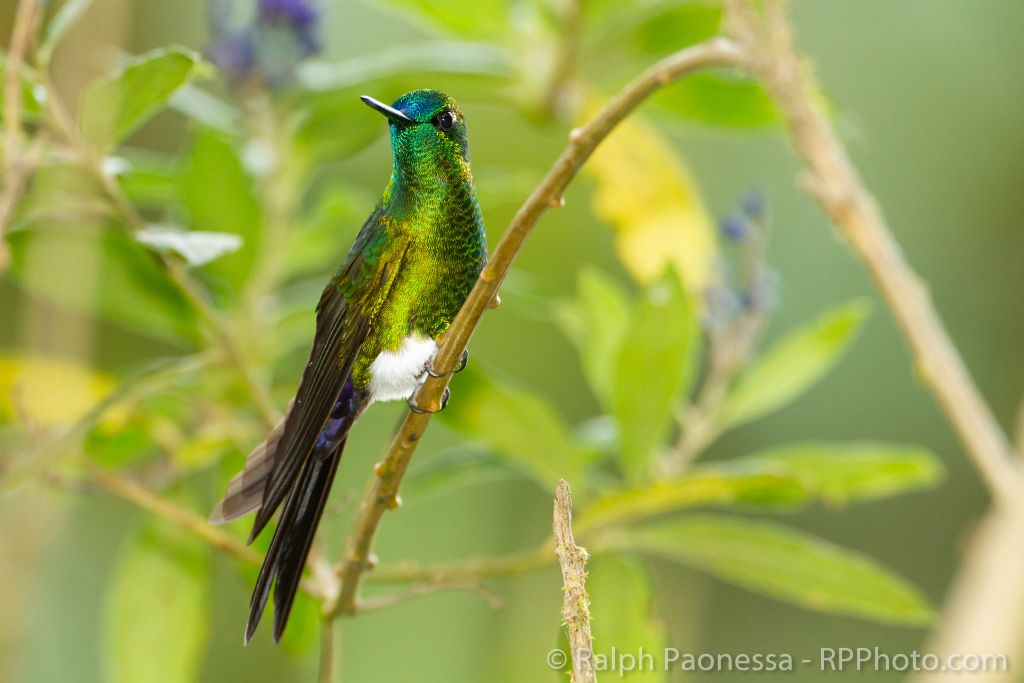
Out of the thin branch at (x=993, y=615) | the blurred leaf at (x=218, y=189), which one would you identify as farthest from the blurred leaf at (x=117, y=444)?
the thin branch at (x=993, y=615)

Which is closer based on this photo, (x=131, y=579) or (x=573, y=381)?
(x=131, y=579)

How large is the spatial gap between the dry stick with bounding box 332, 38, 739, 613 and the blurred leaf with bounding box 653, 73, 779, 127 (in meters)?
0.70

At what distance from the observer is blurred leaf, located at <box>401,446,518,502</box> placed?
160 centimetres

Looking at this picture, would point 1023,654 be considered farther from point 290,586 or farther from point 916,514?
point 916,514

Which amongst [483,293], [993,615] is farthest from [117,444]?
[993,615]

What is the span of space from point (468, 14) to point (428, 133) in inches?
33.6

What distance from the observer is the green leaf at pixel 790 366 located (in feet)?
5.69

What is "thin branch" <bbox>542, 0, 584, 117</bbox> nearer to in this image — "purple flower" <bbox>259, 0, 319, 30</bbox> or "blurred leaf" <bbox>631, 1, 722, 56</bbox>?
"blurred leaf" <bbox>631, 1, 722, 56</bbox>

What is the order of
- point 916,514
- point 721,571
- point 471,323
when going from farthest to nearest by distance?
point 916,514
point 721,571
point 471,323

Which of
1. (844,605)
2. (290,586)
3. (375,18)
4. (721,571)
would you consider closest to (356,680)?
(721,571)

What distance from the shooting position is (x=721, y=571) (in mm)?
1646

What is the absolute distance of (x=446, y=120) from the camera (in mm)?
905

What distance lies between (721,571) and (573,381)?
1113 mm

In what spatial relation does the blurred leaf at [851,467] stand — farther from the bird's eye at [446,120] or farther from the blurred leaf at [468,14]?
the bird's eye at [446,120]
